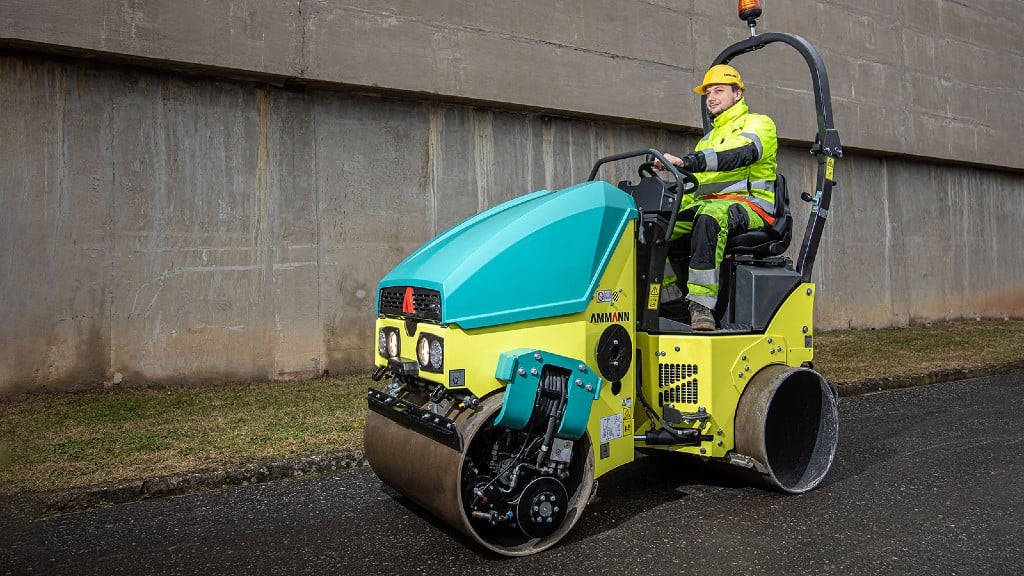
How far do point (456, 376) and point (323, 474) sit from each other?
2.04m

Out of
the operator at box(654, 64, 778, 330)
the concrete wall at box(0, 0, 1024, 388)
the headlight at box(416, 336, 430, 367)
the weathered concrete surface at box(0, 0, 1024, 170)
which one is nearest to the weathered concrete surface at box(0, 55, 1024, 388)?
the concrete wall at box(0, 0, 1024, 388)

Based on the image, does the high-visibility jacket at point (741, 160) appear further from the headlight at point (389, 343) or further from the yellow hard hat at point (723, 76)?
the headlight at point (389, 343)

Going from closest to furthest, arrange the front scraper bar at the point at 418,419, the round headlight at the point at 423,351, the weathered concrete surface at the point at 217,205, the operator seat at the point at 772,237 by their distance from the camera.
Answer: the front scraper bar at the point at 418,419, the round headlight at the point at 423,351, the operator seat at the point at 772,237, the weathered concrete surface at the point at 217,205

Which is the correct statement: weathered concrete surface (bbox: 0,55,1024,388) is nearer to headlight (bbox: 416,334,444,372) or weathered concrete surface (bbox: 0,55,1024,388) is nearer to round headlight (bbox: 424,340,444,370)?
headlight (bbox: 416,334,444,372)

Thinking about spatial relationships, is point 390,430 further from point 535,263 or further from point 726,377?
point 726,377

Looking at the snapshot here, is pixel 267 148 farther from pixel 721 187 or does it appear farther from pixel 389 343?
pixel 721 187

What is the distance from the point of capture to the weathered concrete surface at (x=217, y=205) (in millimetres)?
7055

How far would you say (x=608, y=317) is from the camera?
3.88 m

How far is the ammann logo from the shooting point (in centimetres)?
381

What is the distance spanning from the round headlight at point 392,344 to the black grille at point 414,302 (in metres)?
0.10

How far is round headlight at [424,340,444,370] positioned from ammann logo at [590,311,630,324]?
29.6 inches

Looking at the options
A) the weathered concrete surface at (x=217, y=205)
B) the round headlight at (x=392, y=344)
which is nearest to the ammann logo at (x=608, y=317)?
the round headlight at (x=392, y=344)

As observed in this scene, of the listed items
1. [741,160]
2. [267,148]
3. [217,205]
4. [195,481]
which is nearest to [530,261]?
[741,160]

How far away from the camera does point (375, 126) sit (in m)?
8.69
